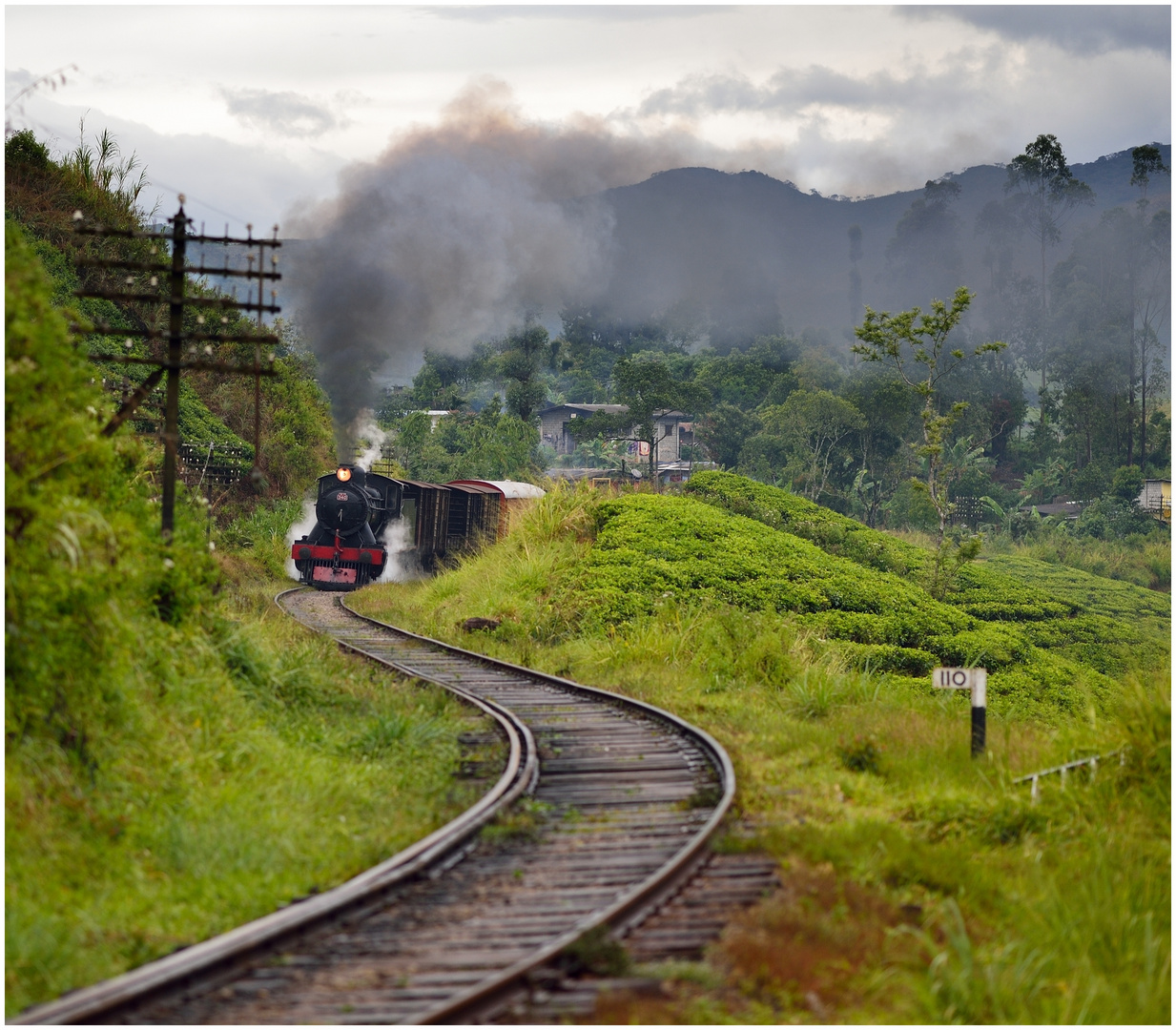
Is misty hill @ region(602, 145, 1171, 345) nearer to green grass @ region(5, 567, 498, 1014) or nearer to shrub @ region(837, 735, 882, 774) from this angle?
shrub @ region(837, 735, 882, 774)

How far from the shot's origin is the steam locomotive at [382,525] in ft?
86.5

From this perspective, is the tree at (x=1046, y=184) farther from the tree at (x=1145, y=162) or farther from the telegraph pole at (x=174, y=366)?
the telegraph pole at (x=174, y=366)

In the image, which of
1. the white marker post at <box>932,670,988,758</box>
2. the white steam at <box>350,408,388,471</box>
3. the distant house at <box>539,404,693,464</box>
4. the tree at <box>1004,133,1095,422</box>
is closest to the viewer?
the white marker post at <box>932,670,988,758</box>

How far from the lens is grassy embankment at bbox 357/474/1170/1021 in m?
5.46

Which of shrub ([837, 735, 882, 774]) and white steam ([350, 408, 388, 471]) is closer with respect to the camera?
shrub ([837, 735, 882, 774])

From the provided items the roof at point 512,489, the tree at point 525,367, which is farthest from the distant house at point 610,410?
the roof at point 512,489

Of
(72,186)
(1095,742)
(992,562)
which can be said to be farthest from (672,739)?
(992,562)

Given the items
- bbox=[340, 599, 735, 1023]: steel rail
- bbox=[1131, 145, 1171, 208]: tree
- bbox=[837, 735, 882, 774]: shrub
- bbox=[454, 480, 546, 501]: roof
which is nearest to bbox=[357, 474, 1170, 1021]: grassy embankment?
bbox=[837, 735, 882, 774]: shrub

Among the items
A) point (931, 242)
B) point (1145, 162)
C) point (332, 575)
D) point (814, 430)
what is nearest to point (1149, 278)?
point (1145, 162)

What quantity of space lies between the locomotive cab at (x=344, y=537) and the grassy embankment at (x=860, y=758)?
7.28ft

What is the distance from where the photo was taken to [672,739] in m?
10.5

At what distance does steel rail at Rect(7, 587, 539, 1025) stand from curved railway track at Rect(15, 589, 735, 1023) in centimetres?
1

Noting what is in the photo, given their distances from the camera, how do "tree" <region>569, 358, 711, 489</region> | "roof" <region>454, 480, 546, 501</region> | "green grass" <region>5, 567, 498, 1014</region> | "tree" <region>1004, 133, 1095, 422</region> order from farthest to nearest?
"tree" <region>1004, 133, 1095, 422</region> < "tree" <region>569, 358, 711, 489</region> < "roof" <region>454, 480, 546, 501</region> < "green grass" <region>5, 567, 498, 1014</region>

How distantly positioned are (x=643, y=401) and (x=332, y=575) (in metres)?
27.5
